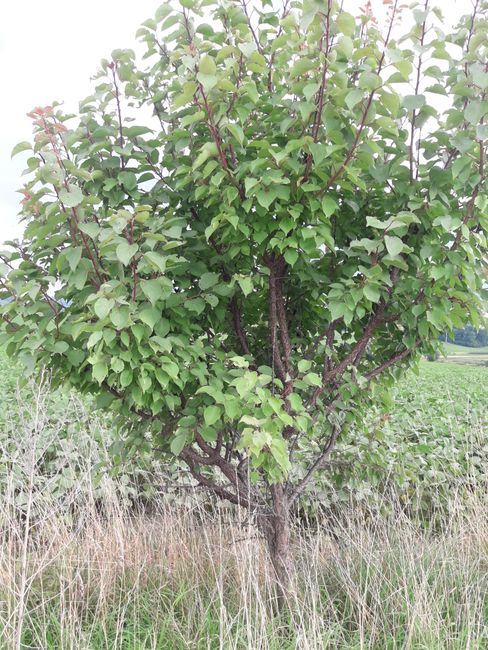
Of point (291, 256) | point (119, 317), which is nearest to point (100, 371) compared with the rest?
point (119, 317)

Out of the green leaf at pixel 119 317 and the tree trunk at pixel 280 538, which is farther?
the tree trunk at pixel 280 538

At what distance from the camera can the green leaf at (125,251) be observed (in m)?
1.88

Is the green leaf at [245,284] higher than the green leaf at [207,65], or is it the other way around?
the green leaf at [207,65]

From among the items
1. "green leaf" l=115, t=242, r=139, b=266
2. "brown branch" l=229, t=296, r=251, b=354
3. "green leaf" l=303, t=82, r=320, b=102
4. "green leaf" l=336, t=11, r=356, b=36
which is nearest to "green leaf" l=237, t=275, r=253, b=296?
"green leaf" l=115, t=242, r=139, b=266

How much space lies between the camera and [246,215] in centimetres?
226

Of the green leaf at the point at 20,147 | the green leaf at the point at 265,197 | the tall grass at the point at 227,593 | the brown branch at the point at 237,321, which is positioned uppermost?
the green leaf at the point at 20,147

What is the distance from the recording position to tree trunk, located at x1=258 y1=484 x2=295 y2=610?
2.81m

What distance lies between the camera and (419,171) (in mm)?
2314

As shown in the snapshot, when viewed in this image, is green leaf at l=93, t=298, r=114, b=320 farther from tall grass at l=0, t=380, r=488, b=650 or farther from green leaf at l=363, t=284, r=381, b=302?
green leaf at l=363, t=284, r=381, b=302

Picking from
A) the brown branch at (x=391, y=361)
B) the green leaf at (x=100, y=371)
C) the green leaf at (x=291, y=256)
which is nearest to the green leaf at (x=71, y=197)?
the green leaf at (x=100, y=371)

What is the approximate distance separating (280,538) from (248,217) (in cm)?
158

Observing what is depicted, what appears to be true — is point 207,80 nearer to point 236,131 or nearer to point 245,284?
point 236,131

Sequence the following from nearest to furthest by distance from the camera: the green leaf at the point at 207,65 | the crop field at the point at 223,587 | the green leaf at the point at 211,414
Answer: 1. the green leaf at the point at 207,65
2. the green leaf at the point at 211,414
3. the crop field at the point at 223,587

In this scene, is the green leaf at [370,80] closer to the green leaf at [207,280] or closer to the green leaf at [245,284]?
the green leaf at [245,284]
